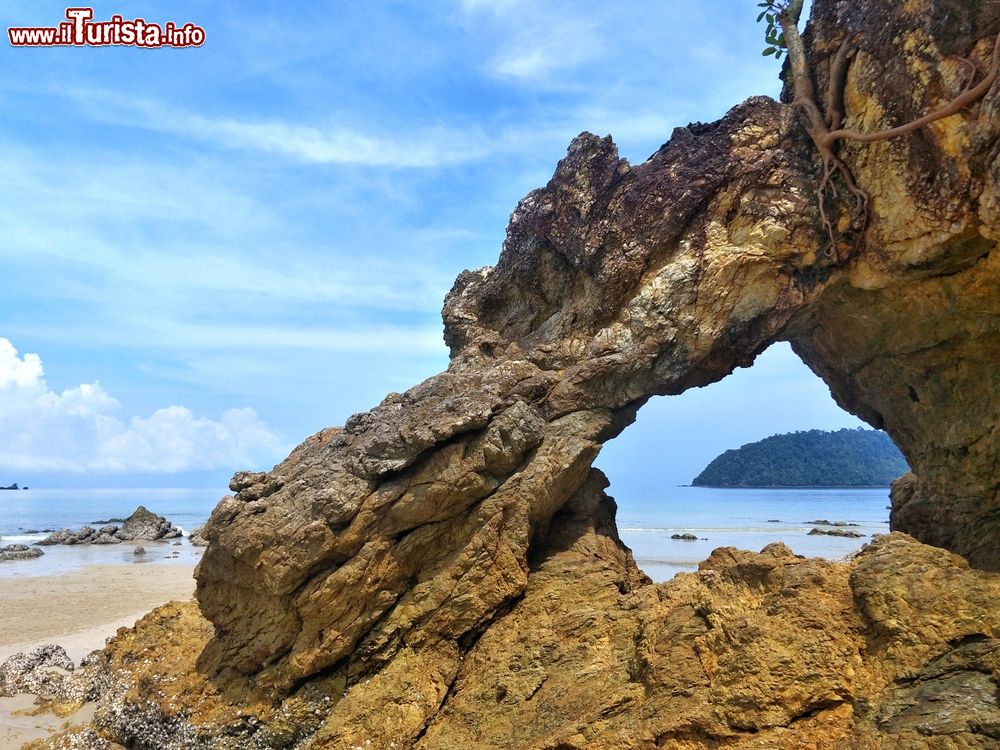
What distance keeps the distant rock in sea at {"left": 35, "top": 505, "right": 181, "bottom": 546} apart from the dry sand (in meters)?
17.4

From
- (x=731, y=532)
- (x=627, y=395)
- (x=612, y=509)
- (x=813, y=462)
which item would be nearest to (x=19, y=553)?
(x=612, y=509)

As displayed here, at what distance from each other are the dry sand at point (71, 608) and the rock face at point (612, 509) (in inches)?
74.8

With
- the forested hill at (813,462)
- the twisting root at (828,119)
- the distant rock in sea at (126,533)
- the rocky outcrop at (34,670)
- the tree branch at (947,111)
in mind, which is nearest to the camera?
the tree branch at (947,111)

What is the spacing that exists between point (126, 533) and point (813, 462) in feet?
433

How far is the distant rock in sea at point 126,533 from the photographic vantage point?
159ft

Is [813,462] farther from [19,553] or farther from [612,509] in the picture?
[612,509]

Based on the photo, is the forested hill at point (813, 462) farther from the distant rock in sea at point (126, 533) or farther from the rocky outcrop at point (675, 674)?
the rocky outcrop at point (675, 674)

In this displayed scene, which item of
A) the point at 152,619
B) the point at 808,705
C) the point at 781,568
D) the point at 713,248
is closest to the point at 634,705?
the point at 808,705

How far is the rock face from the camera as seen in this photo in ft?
22.2

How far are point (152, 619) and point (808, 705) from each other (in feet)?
36.6

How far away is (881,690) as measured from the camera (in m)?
6.22

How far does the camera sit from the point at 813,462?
141 m

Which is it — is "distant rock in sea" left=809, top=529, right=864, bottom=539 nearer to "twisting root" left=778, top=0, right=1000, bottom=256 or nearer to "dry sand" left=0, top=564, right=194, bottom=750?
"dry sand" left=0, top=564, right=194, bottom=750

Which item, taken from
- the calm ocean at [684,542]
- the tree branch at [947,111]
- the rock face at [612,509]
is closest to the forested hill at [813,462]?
the calm ocean at [684,542]
